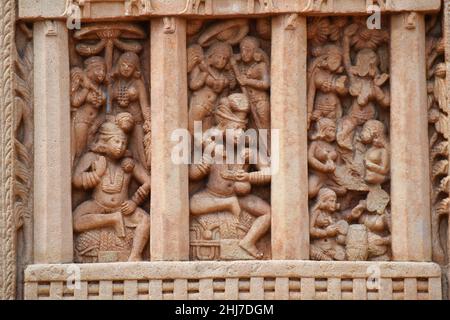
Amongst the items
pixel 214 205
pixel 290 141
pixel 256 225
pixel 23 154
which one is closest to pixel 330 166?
pixel 290 141

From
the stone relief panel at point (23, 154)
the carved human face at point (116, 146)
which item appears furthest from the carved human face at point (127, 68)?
the stone relief panel at point (23, 154)

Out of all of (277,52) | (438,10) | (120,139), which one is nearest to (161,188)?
(120,139)

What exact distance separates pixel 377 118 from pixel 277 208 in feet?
3.83

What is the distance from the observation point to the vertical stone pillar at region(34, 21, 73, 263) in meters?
13.7

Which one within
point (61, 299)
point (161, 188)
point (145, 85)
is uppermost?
point (145, 85)

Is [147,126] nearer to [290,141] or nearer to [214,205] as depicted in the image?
[214,205]

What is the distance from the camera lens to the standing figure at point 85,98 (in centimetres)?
1391

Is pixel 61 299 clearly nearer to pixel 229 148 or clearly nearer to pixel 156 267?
pixel 156 267

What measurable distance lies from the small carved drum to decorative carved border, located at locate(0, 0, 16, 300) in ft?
9.01

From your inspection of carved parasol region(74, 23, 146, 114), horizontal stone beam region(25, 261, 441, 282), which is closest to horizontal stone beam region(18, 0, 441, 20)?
carved parasol region(74, 23, 146, 114)

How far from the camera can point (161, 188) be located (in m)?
13.7

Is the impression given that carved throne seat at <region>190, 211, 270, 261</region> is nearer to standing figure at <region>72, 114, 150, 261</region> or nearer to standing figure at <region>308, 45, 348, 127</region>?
standing figure at <region>72, 114, 150, 261</region>

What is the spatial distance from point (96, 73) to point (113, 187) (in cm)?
96

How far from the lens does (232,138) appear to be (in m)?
13.9
